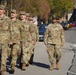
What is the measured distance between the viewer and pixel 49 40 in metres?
9.88

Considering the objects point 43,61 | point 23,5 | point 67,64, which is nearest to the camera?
point 67,64

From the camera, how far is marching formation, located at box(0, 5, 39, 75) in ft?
27.8

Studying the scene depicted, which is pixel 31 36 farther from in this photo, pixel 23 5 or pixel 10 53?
pixel 23 5

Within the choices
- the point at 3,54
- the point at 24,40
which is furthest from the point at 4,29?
the point at 24,40

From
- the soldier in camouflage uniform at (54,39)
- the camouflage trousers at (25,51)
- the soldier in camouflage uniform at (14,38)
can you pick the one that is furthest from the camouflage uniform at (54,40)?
the soldier in camouflage uniform at (14,38)

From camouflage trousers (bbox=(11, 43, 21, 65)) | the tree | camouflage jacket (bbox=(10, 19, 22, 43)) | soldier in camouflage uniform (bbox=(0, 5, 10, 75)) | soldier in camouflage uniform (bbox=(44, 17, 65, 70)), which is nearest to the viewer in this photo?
soldier in camouflage uniform (bbox=(0, 5, 10, 75))

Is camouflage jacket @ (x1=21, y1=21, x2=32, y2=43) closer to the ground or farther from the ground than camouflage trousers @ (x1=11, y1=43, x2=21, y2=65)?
farther from the ground

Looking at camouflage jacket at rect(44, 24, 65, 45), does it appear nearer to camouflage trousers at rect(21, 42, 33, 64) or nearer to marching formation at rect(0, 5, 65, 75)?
marching formation at rect(0, 5, 65, 75)

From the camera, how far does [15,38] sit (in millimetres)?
9219

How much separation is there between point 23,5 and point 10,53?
30.0 metres

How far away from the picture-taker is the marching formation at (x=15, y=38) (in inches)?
334

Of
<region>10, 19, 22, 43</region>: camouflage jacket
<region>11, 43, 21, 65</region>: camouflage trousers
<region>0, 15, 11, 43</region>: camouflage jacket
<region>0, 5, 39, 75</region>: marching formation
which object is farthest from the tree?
<region>0, 15, 11, 43</region>: camouflage jacket

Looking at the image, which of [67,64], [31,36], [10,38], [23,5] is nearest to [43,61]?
[67,64]

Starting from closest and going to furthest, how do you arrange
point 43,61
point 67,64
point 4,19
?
point 4,19 → point 67,64 → point 43,61
